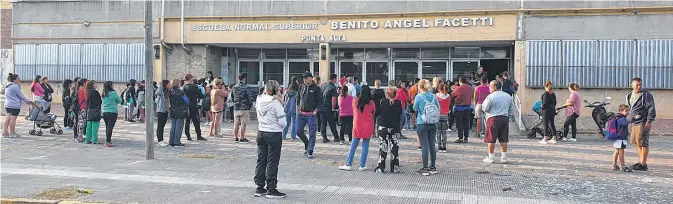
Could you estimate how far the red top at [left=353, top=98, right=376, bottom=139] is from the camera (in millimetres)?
9719

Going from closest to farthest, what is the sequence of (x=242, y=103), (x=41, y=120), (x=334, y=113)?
1. (x=242, y=103)
2. (x=334, y=113)
3. (x=41, y=120)

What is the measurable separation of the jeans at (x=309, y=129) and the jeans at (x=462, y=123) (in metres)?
3.76

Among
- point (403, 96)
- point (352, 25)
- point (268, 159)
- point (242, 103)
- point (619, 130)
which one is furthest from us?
point (352, 25)

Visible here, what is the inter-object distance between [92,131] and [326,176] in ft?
20.5

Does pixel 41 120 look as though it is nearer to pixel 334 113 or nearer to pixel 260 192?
pixel 334 113

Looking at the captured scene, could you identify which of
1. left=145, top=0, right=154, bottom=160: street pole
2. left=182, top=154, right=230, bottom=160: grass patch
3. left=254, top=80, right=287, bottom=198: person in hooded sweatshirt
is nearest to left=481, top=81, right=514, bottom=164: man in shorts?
left=254, top=80, right=287, bottom=198: person in hooded sweatshirt

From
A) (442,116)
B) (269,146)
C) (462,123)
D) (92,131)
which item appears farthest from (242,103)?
(269,146)

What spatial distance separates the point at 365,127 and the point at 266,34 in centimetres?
1366

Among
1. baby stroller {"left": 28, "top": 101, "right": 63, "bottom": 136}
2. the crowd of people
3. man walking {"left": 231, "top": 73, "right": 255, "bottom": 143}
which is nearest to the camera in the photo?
the crowd of people

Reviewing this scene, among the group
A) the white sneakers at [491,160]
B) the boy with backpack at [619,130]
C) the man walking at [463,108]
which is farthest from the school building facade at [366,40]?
the boy with backpack at [619,130]

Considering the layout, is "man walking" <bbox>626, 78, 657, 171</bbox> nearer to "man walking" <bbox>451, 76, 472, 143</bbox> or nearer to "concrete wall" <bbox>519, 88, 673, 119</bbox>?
"man walking" <bbox>451, 76, 472, 143</bbox>

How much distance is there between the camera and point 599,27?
19.7 m

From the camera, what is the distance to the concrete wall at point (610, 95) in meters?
19.5

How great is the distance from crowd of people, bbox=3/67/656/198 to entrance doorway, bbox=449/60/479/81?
5470 millimetres
